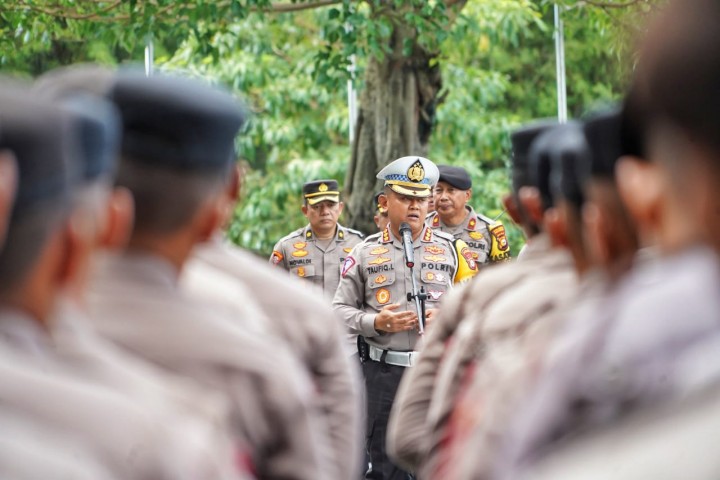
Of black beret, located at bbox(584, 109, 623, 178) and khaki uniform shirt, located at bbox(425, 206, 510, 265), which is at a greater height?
black beret, located at bbox(584, 109, 623, 178)

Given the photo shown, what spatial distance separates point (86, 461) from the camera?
173 centimetres

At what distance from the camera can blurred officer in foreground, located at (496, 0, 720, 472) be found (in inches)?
62.4

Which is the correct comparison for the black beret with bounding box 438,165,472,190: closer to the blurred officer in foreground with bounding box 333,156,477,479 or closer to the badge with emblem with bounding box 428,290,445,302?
the blurred officer in foreground with bounding box 333,156,477,479

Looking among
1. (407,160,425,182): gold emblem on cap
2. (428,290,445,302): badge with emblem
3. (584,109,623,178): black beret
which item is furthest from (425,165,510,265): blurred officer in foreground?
(584,109,623,178): black beret

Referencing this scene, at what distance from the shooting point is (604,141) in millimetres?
2420

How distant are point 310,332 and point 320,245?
25.9ft

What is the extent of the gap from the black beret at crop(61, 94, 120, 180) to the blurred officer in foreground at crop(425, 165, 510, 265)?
792 centimetres

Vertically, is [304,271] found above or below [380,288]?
below

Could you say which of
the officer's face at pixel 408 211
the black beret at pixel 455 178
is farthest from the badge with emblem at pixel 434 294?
the black beret at pixel 455 178

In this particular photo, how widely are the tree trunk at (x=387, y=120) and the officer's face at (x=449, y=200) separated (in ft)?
9.87

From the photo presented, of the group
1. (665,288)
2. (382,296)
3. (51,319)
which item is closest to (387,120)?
(382,296)

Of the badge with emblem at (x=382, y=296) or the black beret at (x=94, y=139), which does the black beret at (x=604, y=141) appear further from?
the badge with emblem at (x=382, y=296)

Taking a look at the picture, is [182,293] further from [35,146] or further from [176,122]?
[35,146]

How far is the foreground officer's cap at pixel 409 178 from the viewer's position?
8.98 meters
